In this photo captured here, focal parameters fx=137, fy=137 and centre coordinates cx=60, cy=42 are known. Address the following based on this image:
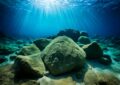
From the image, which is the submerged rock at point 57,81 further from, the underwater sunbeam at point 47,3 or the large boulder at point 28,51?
the underwater sunbeam at point 47,3

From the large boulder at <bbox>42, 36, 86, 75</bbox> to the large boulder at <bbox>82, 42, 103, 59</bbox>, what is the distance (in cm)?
197

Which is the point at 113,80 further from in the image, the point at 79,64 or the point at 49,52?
the point at 49,52

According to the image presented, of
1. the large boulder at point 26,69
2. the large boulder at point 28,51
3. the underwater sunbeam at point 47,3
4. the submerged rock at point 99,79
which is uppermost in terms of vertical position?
the underwater sunbeam at point 47,3

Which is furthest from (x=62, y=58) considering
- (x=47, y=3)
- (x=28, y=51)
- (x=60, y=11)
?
(x=60, y=11)

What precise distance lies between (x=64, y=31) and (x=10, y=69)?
12133 mm

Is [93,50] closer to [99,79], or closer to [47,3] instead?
[99,79]

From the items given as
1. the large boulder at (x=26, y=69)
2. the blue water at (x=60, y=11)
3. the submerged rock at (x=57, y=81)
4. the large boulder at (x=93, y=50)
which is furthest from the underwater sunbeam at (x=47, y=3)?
the submerged rock at (x=57, y=81)

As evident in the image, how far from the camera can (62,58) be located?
279 inches

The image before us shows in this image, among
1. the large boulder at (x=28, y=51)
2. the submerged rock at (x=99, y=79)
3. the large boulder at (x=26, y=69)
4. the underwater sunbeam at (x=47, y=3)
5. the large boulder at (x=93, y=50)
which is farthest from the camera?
the underwater sunbeam at (x=47, y=3)

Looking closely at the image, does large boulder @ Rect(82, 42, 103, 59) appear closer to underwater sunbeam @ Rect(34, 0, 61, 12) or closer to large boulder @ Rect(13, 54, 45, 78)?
large boulder @ Rect(13, 54, 45, 78)

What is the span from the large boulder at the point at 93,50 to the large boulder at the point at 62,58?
1.97 m

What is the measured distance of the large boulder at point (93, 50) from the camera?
371 inches

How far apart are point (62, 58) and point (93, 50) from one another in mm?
3316

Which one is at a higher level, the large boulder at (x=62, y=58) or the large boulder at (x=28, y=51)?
the large boulder at (x=28, y=51)
